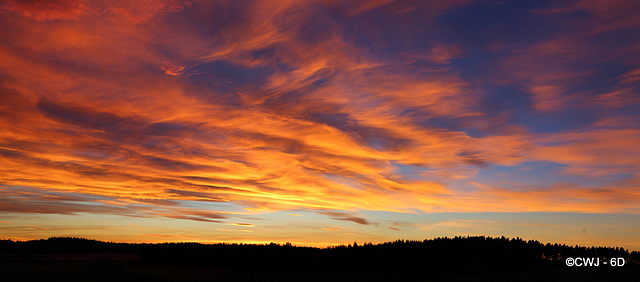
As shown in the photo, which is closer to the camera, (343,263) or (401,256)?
(401,256)

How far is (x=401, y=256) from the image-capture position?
472 ft

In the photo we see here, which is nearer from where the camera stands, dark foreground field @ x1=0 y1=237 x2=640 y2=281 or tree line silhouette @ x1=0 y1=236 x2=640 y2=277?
dark foreground field @ x1=0 y1=237 x2=640 y2=281

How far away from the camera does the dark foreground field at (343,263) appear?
92.9 m

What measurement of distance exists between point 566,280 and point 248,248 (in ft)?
448

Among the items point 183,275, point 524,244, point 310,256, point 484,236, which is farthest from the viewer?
point 310,256

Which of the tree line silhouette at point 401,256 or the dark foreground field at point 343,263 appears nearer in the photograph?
the dark foreground field at point 343,263

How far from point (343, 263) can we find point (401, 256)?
69.6 ft

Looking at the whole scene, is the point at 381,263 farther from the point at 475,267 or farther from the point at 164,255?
the point at 164,255

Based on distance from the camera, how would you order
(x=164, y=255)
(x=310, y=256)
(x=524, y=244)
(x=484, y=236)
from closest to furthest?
(x=524, y=244)
(x=484, y=236)
(x=310, y=256)
(x=164, y=255)

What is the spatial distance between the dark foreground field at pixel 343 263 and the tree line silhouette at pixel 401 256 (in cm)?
24

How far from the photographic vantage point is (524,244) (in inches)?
5389

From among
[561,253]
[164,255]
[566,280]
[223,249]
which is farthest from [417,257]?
[164,255]

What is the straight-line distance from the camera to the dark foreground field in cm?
9293

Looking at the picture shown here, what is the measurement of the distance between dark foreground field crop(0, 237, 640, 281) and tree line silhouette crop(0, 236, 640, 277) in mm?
242
